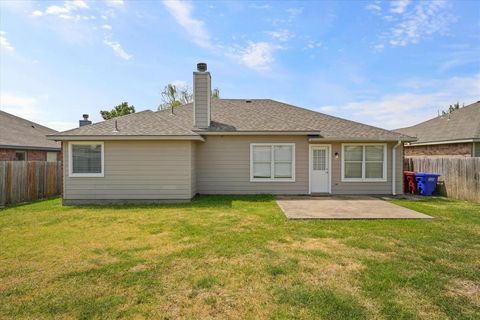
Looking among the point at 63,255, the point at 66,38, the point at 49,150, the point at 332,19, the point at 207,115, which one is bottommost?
the point at 63,255

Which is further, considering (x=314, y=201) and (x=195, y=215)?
(x=314, y=201)

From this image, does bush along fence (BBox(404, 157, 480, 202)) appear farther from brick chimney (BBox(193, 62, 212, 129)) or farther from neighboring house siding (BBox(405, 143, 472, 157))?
brick chimney (BBox(193, 62, 212, 129))

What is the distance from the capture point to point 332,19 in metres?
11.0

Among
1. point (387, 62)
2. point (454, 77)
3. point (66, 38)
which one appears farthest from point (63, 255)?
point (454, 77)

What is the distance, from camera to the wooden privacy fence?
32.0 feet

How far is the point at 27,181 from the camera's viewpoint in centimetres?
1065

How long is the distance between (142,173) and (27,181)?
502 cm

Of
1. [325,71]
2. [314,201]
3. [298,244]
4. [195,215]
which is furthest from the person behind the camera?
[325,71]

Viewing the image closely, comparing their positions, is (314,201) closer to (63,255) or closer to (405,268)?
(405,268)

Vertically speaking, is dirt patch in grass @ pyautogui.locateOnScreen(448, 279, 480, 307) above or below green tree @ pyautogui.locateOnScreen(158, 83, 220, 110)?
below

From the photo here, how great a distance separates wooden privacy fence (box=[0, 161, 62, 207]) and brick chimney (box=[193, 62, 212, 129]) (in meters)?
6.86

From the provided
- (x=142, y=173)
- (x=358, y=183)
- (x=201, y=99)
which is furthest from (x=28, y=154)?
(x=358, y=183)

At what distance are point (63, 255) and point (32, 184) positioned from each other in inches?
329

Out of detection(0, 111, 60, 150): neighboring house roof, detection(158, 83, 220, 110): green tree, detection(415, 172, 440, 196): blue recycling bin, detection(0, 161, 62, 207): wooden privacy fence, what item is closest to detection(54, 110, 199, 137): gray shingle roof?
detection(0, 161, 62, 207): wooden privacy fence
